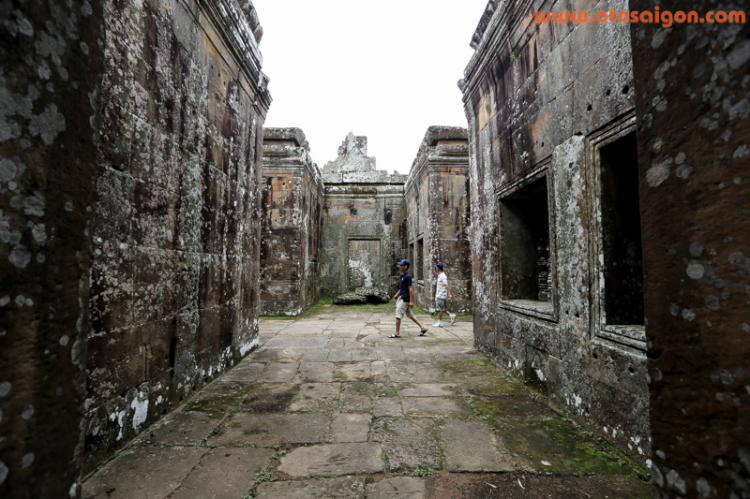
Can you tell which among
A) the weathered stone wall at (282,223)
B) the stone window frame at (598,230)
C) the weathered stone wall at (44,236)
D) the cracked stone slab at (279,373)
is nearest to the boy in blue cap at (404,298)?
the cracked stone slab at (279,373)

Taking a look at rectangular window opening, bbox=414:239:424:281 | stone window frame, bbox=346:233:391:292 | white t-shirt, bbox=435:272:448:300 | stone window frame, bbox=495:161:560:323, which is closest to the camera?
stone window frame, bbox=495:161:560:323

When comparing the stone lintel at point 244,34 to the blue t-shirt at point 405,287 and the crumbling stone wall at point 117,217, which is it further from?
the blue t-shirt at point 405,287

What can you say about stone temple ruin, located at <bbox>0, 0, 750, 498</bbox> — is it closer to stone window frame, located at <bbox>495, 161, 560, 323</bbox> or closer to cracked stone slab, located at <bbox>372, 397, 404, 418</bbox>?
stone window frame, located at <bbox>495, 161, 560, 323</bbox>

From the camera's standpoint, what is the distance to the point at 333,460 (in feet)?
7.91

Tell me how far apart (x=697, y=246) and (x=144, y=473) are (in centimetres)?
304

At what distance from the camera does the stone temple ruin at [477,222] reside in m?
0.84

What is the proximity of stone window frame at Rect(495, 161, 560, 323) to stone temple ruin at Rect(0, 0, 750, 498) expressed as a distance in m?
0.03

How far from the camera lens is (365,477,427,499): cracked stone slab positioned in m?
2.03

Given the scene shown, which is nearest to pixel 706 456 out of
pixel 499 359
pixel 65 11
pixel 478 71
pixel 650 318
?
pixel 650 318

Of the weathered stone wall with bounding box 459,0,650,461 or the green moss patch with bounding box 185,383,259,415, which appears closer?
the weathered stone wall with bounding box 459,0,650,461

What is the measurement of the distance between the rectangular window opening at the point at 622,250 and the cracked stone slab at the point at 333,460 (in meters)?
2.05

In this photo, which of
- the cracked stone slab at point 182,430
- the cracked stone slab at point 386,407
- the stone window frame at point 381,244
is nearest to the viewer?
the cracked stone slab at point 182,430

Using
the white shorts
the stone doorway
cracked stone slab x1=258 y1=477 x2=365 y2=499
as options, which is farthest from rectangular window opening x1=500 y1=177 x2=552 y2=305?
the stone doorway

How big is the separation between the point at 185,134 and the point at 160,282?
1469mm
